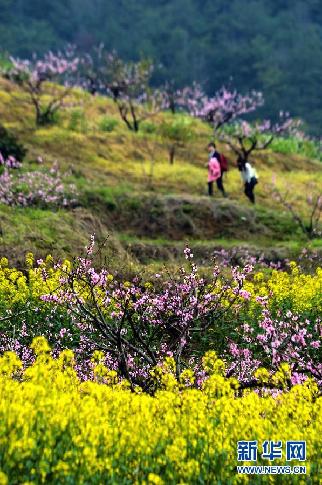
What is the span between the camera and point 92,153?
33531mm

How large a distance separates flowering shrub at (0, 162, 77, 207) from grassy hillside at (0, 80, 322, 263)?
0.58 meters

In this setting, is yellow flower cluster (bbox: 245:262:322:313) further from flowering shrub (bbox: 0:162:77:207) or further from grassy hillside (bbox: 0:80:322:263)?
flowering shrub (bbox: 0:162:77:207)

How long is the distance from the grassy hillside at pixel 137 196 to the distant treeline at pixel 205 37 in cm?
4756

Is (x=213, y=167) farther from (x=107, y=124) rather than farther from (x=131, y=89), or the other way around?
(x=131, y=89)

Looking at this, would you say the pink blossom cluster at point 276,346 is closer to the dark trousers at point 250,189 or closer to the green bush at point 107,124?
the dark trousers at point 250,189

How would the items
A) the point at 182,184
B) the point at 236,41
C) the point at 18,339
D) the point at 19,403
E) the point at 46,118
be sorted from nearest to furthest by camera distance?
1. the point at 19,403
2. the point at 18,339
3. the point at 182,184
4. the point at 46,118
5. the point at 236,41

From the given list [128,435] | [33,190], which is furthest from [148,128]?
[128,435]

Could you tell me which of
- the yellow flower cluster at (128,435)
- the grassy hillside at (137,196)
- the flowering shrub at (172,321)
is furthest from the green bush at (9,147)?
A: the yellow flower cluster at (128,435)

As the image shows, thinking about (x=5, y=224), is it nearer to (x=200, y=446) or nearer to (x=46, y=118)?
(x=200, y=446)

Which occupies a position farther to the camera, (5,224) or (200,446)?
(5,224)

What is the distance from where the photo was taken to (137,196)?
2655cm

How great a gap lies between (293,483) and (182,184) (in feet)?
84.0

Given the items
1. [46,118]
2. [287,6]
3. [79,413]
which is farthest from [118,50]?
[79,413]

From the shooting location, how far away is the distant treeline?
89.1 meters
